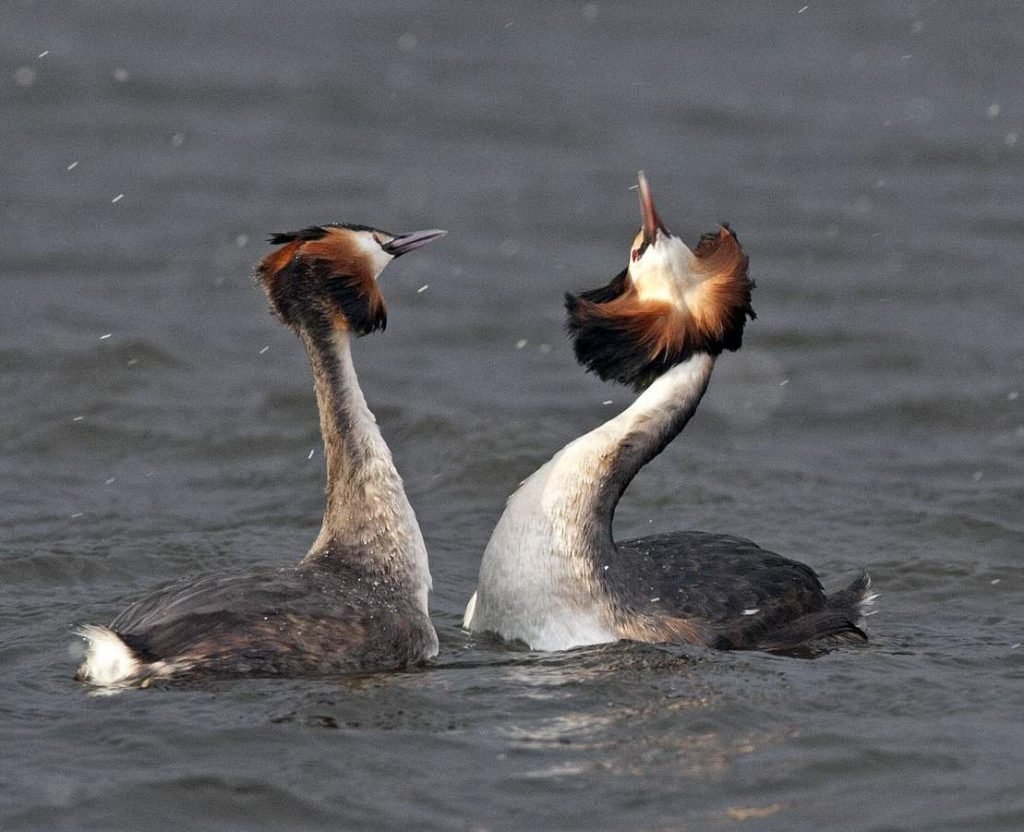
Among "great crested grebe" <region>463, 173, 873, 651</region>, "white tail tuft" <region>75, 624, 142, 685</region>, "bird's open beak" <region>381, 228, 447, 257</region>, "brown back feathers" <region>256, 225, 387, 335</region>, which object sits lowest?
"white tail tuft" <region>75, 624, 142, 685</region>

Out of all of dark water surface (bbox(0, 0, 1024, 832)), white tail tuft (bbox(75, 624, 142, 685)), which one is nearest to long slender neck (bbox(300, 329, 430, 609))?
dark water surface (bbox(0, 0, 1024, 832))

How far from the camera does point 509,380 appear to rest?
44.9 feet

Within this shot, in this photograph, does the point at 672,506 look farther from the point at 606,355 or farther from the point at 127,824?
the point at 127,824

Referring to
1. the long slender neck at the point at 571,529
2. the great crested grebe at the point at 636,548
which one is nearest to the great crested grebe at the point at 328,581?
the long slender neck at the point at 571,529

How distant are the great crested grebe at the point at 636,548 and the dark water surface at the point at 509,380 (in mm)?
203

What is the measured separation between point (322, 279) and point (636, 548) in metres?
1.78

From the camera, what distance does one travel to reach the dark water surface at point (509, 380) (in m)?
7.31

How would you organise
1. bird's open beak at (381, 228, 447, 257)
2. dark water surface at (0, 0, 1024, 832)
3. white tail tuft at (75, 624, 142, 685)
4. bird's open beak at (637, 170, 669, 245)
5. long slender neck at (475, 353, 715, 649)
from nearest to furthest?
dark water surface at (0, 0, 1024, 832) → white tail tuft at (75, 624, 142, 685) → long slender neck at (475, 353, 715, 649) → bird's open beak at (637, 170, 669, 245) → bird's open beak at (381, 228, 447, 257)

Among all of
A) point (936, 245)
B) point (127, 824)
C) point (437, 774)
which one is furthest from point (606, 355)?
point (936, 245)

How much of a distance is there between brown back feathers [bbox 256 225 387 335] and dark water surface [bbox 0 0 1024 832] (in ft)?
4.72

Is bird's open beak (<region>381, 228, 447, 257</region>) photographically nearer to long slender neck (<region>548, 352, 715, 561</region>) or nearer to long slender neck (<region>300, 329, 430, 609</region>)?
long slender neck (<region>300, 329, 430, 609</region>)

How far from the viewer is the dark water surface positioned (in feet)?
24.0

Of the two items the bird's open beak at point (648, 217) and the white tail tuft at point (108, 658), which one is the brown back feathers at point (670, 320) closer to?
the bird's open beak at point (648, 217)

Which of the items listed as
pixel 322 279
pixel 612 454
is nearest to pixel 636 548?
pixel 612 454
